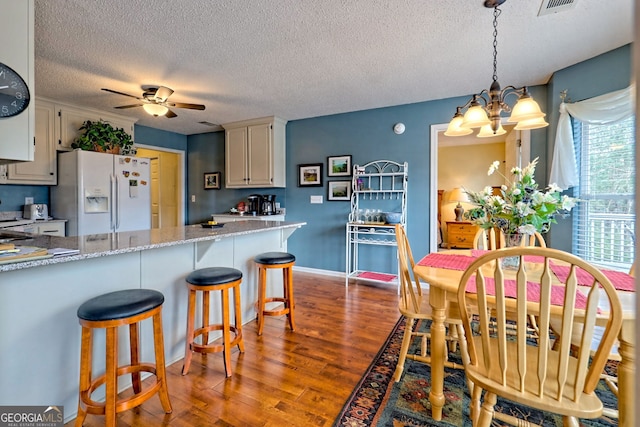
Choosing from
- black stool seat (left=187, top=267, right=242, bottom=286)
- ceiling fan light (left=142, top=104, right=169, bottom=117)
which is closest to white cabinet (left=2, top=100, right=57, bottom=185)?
ceiling fan light (left=142, top=104, right=169, bottom=117)

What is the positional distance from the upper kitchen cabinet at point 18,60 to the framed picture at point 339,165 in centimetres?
324

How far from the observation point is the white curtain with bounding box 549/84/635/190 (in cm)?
224

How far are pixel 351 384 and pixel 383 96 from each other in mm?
3074

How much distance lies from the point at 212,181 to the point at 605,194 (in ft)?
17.3

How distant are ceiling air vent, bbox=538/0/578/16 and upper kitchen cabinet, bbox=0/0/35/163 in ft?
9.74

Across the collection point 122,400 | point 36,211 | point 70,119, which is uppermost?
point 70,119

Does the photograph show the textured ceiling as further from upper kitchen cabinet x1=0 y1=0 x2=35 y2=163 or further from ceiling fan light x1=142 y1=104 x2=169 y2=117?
upper kitchen cabinet x1=0 y1=0 x2=35 y2=163

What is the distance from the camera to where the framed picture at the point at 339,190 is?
4.20 metres

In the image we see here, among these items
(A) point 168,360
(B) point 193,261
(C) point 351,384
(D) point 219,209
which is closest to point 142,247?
(B) point 193,261

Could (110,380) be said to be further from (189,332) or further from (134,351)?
(189,332)

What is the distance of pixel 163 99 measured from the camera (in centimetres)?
294

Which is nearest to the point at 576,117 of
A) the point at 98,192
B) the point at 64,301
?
the point at 64,301

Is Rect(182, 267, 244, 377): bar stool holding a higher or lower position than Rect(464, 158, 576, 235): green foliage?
lower

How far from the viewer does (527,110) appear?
1683mm
